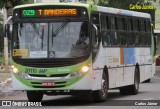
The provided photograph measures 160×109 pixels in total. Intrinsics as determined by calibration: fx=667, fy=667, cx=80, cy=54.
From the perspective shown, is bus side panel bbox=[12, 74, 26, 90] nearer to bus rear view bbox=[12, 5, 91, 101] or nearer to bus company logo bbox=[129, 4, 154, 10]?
bus rear view bbox=[12, 5, 91, 101]

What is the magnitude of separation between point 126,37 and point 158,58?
125 ft

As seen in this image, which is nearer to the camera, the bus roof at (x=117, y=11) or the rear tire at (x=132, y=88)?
the bus roof at (x=117, y=11)

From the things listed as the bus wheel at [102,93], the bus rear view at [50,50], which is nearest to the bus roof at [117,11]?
the bus rear view at [50,50]

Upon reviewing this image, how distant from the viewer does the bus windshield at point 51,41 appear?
1894 cm

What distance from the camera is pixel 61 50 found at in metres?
18.9

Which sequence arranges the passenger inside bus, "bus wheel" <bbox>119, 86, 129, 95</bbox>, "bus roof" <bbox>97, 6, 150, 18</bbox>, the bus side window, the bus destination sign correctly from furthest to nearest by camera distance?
"bus wheel" <bbox>119, 86, 129, 95</bbox>
"bus roof" <bbox>97, 6, 150, 18</bbox>
the bus side window
the bus destination sign
the passenger inside bus

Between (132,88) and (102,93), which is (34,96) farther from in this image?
(132,88)

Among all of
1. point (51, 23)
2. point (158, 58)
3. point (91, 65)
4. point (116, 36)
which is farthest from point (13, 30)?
point (158, 58)

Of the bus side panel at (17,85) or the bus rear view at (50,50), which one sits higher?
the bus rear view at (50,50)

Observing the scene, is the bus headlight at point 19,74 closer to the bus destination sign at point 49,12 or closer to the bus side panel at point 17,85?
the bus side panel at point 17,85

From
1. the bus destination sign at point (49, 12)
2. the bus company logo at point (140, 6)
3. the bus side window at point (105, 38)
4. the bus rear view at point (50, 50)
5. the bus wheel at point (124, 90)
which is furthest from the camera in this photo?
the bus company logo at point (140, 6)

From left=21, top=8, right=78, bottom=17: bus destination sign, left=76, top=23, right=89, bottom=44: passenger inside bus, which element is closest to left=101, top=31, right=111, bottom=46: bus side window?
left=76, top=23, right=89, bottom=44: passenger inside bus

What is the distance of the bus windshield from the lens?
18938mm

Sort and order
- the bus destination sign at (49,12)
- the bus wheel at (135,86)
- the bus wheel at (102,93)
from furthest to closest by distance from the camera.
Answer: the bus wheel at (135,86)
the bus wheel at (102,93)
the bus destination sign at (49,12)
